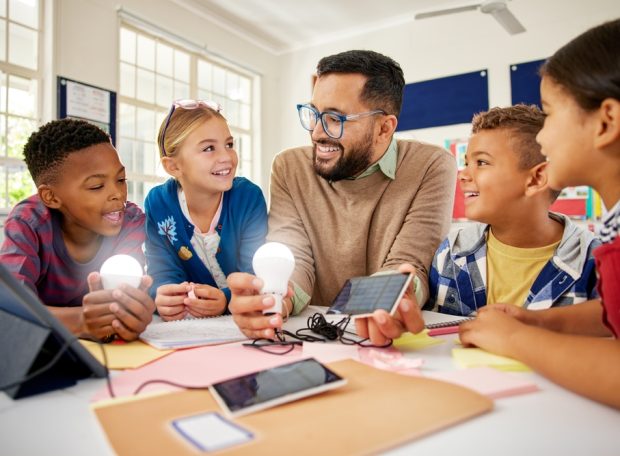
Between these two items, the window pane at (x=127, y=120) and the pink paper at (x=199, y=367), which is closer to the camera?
the pink paper at (x=199, y=367)

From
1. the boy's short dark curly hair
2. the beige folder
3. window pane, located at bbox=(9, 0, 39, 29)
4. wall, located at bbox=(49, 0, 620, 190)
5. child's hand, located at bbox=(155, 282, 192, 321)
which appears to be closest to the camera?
the beige folder

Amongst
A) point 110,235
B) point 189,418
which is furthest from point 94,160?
point 189,418

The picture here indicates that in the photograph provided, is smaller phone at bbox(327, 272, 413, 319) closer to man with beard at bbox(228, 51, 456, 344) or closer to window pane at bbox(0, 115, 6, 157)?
man with beard at bbox(228, 51, 456, 344)

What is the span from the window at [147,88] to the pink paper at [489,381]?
4.73 meters

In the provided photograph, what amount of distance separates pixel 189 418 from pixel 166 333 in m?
0.53

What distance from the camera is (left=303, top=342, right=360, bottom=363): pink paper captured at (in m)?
0.88

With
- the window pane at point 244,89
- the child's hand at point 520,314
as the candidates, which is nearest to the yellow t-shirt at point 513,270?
the child's hand at point 520,314

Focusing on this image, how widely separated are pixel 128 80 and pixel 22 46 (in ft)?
3.90

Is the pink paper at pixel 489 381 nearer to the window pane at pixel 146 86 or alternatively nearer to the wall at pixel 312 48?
the wall at pixel 312 48

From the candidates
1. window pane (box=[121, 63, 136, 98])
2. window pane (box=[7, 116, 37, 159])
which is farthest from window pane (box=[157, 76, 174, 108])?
window pane (box=[7, 116, 37, 159])

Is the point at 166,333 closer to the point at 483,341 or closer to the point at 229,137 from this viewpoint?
the point at 483,341

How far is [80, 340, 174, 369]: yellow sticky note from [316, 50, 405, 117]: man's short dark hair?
3.99 ft

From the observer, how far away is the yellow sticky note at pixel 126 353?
0.83 m

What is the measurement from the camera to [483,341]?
0.88m
